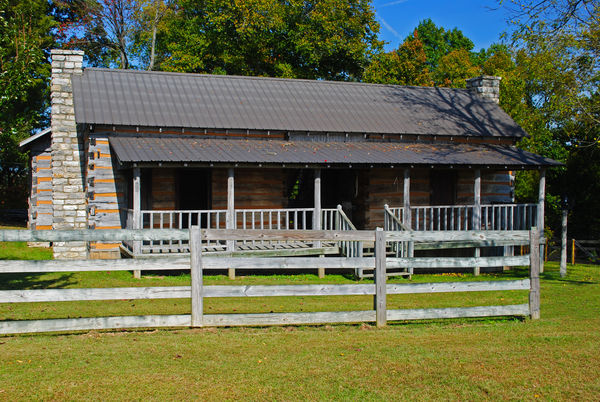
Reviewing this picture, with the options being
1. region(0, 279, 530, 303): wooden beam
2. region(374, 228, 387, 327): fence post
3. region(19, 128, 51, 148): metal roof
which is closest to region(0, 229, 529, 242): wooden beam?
region(374, 228, 387, 327): fence post

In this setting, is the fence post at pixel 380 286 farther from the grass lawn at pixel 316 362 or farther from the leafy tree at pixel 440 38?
the leafy tree at pixel 440 38

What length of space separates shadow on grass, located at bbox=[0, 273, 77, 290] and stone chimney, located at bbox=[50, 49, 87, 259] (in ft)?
13.0

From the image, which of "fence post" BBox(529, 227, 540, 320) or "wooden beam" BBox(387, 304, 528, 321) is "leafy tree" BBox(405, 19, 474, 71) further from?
"wooden beam" BBox(387, 304, 528, 321)

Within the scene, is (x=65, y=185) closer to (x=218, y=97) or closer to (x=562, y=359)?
(x=218, y=97)

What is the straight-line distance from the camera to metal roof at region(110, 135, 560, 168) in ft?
51.0

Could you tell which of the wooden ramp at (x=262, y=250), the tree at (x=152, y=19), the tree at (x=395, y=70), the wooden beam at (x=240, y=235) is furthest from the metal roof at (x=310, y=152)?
the tree at (x=152, y=19)

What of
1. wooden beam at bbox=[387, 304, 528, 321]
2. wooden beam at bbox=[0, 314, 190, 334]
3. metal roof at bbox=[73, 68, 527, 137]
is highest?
metal roof at bbox=[73, 68, 527, 137]

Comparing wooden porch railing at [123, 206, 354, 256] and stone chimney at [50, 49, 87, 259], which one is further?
stone chimney at [50, 49, 87, 259]

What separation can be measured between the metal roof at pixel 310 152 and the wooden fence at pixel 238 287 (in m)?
6.62

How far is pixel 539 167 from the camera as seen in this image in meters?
18.6

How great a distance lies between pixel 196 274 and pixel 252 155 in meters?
8.31

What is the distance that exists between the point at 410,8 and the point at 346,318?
48675 millimetres

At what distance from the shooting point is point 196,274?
834cm

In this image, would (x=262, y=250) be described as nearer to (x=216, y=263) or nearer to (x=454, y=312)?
(x=216, y=263)
